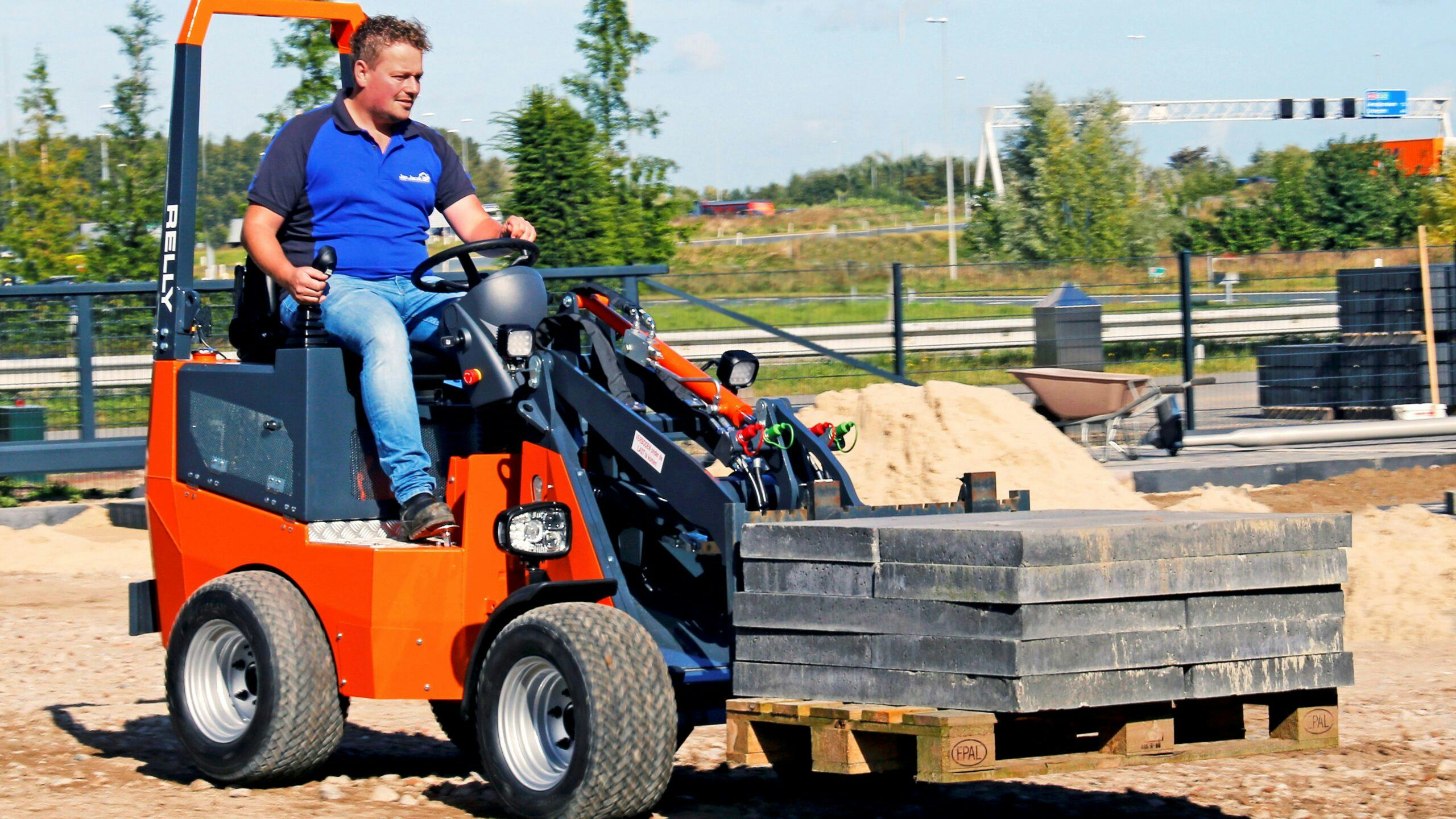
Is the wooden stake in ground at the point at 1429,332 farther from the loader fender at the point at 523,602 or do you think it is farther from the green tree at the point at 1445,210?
the green tree at the point at 1445,210

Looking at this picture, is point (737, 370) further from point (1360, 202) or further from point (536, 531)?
point (1360, 202)

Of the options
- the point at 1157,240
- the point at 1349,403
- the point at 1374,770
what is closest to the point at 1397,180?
the point at 1157,240

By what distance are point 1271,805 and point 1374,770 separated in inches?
27.1

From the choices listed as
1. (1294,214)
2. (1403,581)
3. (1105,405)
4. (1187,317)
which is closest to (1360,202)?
(1294,214)

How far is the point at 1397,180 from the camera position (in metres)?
61.6

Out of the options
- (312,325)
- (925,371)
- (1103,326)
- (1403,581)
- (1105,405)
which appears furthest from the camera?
(1103,326)

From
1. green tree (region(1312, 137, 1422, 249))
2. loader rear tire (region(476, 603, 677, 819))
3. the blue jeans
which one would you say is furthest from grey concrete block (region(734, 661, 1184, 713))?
green tree (region(1312, 137, 1422, 249))

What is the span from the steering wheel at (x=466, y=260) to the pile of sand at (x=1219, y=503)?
246 inches

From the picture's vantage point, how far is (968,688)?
410cm

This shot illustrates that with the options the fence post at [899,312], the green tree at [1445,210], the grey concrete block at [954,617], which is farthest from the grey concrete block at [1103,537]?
the green tree at [1445,210]

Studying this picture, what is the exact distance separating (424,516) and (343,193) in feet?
4.31

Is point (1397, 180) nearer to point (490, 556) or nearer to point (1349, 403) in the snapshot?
point (1349, 403)

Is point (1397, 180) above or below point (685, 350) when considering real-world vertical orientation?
above

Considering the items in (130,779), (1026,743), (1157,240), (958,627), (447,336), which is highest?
(1157,240)
